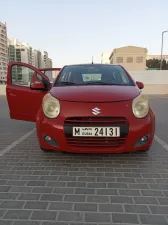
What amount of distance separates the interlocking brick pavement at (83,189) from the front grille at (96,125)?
0.34m

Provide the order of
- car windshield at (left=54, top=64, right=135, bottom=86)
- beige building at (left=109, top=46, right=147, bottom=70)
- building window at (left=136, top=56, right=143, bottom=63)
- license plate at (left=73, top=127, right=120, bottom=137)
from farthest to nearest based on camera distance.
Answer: building window at (left=136, top=56, right=143, bottom=63), beige building at (left=109, top=46, right=147, bottom=70), car windshield at (left=54, top=64, right=135, bottom=86), license plate at (left=73, top=127, right=120, bottom=137)

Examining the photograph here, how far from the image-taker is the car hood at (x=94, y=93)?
11.2 feet

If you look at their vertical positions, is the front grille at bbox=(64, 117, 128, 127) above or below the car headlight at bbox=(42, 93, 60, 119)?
below

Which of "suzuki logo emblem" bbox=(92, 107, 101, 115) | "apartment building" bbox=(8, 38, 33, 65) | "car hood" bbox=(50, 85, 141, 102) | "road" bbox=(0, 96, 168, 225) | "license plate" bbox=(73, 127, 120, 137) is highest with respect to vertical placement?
"apartment building" bbox=(8, 38, 33, 65)

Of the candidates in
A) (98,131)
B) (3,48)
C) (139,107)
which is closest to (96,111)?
(98,131)

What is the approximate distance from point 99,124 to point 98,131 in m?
0.09

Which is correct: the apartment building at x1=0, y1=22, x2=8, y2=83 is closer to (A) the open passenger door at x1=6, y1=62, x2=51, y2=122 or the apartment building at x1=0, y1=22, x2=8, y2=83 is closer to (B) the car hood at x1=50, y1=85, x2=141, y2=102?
(A) the open passenger door at x1=6, y1=62, x2=51, y2=122

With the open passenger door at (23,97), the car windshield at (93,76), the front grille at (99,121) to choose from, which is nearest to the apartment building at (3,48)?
the open passenger door at (23,97)

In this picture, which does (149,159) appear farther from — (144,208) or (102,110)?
(144,208)

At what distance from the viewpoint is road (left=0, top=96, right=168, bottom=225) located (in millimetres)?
2223

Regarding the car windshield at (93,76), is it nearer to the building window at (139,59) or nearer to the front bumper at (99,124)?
the front bumper at (99,124)

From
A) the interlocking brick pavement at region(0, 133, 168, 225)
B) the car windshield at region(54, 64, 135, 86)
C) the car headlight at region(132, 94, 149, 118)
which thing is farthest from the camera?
the car windshield at region(54, 64, 135, 86)

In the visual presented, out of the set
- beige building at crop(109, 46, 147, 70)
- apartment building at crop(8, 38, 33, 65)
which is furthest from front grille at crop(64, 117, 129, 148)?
apartment building at crop(8, 38, 33, 65)

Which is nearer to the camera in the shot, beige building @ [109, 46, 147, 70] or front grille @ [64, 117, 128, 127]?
front grille @ [64, 117, 128, 127]
